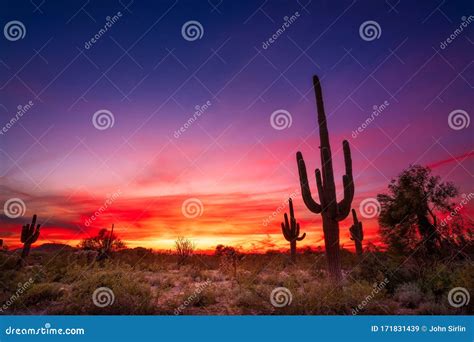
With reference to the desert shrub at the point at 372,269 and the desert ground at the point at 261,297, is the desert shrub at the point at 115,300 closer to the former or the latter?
the desert ground at the point at 261,297

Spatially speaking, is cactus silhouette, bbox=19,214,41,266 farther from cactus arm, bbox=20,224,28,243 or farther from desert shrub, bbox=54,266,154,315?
desert shrub, bbox=54,266,154,315

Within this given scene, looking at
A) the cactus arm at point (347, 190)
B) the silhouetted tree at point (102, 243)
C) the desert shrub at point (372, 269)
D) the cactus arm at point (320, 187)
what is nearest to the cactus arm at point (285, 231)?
the desert shrub at point (372, 269)

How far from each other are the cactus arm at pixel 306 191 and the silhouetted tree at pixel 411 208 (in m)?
7.57

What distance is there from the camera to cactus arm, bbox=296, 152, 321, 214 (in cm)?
953

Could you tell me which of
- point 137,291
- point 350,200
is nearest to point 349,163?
point 350,200

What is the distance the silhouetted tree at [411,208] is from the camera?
1569 centimetres

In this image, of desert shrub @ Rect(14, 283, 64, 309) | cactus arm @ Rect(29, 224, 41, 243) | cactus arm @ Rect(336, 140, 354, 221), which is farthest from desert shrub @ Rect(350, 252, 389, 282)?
cactus arm @ Rect(29, 224, 41, 243)

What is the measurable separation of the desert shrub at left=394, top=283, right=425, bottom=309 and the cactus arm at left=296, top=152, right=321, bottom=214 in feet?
8.32

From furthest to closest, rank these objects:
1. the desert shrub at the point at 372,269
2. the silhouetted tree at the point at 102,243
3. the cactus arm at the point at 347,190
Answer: the silhouetted tree at the point at 102,243
the desert shrub at the point at 372,269
the cactus arm at the point at 347,190

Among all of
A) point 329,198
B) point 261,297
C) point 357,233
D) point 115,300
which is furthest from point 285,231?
point 115,300

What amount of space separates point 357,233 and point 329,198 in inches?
355

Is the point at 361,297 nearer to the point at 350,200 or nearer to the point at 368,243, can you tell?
the point at 350,200

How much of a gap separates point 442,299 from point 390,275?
1849mm

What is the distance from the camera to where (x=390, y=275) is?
31.4ft
